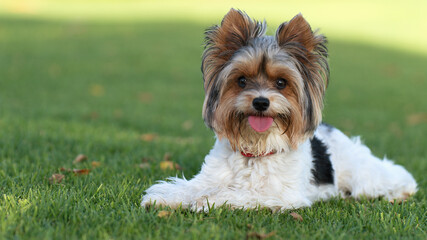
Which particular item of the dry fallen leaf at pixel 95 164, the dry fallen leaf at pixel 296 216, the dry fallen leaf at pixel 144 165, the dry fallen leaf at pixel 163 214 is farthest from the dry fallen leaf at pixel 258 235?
the dry fallen leaf at pixel 95 164

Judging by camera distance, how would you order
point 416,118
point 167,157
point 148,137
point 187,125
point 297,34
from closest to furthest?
point 297,34, point 167,157, point 148,137, point 187,125, point 416,118

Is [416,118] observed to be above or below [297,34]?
below

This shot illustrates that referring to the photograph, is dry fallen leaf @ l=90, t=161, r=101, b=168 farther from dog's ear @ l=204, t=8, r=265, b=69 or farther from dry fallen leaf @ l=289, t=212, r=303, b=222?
dry fallen leaf @ l=289, t=212, r=303, b=222

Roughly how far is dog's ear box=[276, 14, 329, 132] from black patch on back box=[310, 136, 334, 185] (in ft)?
Result: 2.30

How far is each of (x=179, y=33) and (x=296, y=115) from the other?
68.9ft

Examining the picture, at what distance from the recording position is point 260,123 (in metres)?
4.61

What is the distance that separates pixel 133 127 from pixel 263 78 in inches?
218

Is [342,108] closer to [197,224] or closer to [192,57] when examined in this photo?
[192,57]

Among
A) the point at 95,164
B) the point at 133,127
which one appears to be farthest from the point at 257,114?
the point at 133,127

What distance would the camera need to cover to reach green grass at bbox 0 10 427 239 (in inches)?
161

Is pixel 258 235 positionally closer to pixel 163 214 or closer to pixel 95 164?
pixel 163 214

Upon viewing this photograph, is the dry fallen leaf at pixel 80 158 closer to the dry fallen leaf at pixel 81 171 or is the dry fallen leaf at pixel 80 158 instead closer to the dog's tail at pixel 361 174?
the dry fallen leaf at pixel 81 171

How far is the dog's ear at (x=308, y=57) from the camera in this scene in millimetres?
4680

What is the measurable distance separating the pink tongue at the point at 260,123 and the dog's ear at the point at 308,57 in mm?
382
